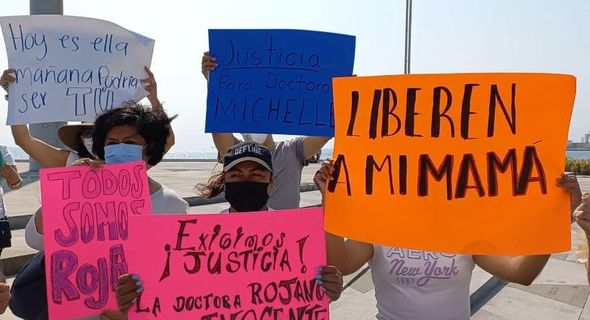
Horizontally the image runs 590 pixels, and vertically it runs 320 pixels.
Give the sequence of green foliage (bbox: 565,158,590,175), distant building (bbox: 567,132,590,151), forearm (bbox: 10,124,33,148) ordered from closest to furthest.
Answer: forearm (bbox: 10,124,33,148) → green foliage (bbox: 565,158,590,175) → distant building (bbox: 567,132,590,151)

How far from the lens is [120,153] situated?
→ 219cm

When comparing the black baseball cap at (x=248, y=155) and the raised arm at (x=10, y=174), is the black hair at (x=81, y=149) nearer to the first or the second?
the black baseball cap at (x=248, y=155)

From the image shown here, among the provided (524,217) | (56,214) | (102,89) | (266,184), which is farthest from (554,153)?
(102,89)

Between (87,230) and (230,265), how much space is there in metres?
0.60

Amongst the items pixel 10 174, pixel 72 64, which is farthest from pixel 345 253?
pixel 10 174

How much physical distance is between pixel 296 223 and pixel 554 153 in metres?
0.88

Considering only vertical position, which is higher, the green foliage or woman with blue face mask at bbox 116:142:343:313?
woman with blue face mask at bbox 116:142:343:313

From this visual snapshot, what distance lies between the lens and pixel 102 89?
3.05 m

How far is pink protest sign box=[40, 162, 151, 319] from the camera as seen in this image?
203cm

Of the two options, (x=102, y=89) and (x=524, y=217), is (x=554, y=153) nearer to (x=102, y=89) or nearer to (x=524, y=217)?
(x=524, y=217)

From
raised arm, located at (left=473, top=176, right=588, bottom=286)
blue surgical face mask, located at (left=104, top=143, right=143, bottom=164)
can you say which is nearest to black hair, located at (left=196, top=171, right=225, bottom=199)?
blue surgical face mask, located at (left=104, top=143, right=143, bottom=164)

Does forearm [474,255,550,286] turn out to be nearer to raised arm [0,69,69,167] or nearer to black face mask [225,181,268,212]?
black face mask [225,181,268,212]

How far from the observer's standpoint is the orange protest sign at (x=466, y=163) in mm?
1786

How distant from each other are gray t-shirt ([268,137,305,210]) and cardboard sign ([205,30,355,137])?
0.61 feet
